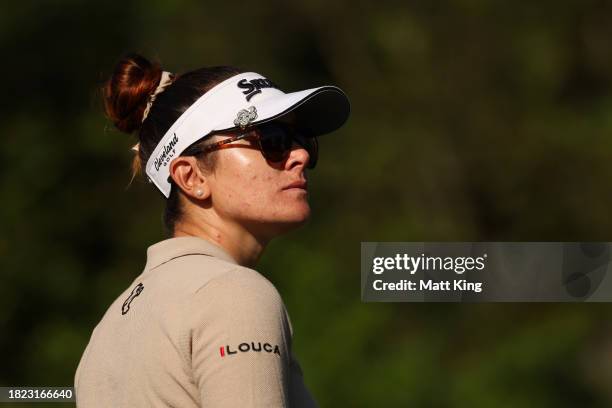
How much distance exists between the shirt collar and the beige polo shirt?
1.8 inches

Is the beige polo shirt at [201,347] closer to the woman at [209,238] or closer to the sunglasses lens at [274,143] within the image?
the woman at [209,238]

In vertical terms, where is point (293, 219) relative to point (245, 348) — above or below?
above

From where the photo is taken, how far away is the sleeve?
4.87 ft

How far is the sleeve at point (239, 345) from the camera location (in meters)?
1.48

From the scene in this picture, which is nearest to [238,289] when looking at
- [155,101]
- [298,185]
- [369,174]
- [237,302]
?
[237,302]

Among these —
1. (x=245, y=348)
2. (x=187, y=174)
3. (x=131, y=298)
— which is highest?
(x=187, y=174)

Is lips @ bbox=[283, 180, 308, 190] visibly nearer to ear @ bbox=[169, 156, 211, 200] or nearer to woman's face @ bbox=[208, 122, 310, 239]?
woman's face @ bbox=[208, 122, 310, 239]

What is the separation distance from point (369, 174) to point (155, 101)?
5553 millimetres

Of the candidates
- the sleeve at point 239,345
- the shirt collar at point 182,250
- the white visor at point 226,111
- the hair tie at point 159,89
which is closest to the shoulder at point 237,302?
the sleeve at point 239,345

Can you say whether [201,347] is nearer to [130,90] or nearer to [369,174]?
[130,90]

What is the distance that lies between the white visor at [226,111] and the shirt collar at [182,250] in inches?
8.2

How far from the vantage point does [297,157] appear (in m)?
1.98

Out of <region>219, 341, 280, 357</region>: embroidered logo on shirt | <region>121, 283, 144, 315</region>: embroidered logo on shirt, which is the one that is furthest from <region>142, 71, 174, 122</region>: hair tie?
<region>219, 341, 280, 357</region>: embroidered logo on shirt

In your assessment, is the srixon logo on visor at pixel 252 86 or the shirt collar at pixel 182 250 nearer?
the shirt collar at pixel 182 250
